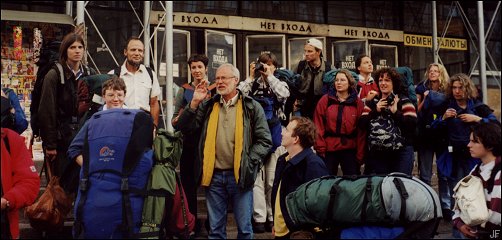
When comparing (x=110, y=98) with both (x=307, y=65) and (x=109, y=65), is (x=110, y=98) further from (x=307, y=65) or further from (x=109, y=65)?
(x=109, y=65)

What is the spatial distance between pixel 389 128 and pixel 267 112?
1.26m

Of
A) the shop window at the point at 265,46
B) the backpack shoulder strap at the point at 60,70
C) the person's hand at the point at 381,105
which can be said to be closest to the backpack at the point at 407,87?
the person's hand at the point at 381,105

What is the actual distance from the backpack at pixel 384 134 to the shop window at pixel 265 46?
22.9 feet

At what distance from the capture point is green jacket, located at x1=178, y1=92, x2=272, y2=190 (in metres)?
5.84

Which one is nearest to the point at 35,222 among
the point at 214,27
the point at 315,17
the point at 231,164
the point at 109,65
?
the point at 231,164

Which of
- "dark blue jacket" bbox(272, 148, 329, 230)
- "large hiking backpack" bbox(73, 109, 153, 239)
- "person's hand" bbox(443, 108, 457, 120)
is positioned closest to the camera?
"large hiking backpack" bbox(73, 109, 153, 239)

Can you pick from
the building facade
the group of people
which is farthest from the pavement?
the building facade

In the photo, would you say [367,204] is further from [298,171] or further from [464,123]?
[464,123]

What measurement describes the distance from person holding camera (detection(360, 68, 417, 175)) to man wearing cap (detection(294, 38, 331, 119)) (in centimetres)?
68

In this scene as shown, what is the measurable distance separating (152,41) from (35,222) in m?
7.09

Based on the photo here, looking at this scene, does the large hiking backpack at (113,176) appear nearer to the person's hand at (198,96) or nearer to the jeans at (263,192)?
the person's hand at (198,96)

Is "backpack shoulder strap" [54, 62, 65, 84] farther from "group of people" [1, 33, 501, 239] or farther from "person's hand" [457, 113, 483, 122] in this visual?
"person's hand" [457, 113, 483, 122]

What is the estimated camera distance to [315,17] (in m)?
14.3

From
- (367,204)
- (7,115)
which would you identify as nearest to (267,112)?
(367,204)
